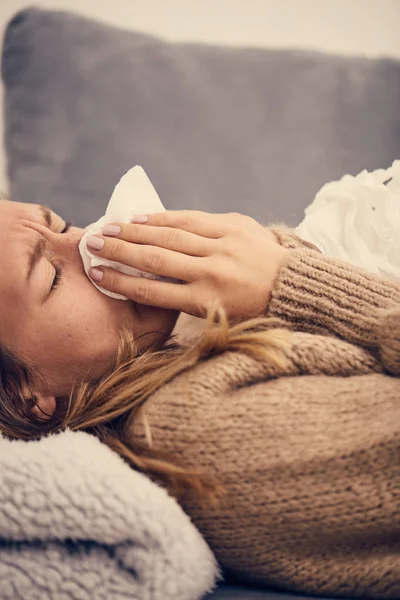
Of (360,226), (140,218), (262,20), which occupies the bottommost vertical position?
(140,218)

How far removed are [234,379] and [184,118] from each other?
0.74m

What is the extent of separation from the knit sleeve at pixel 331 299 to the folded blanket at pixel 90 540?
0.28 m

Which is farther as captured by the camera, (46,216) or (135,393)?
(46,216)

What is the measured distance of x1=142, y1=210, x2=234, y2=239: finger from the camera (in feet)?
2.24

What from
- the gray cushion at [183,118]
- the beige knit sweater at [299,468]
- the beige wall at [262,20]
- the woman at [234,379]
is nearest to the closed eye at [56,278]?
the woman at [234,379]

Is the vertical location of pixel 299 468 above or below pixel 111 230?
below

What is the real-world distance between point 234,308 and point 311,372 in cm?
14

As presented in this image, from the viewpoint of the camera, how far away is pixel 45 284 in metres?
0.61

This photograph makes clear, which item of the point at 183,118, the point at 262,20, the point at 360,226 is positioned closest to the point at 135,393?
the point at 360,226

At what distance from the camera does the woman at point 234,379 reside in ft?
1.50

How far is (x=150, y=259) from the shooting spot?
24.9 inches

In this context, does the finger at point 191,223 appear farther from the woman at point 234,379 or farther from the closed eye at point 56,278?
the closed eye at point 56,278

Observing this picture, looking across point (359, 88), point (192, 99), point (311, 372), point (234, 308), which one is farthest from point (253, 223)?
point (359, 88)

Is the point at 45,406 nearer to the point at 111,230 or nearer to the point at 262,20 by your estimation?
the point at 111,230
